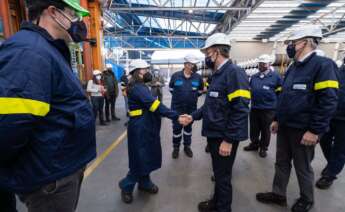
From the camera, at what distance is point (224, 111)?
5.91 feet

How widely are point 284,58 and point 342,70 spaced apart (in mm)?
4741

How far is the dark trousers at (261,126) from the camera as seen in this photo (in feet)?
11.3

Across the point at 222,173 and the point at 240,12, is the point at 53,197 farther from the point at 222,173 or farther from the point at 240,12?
the point at 240,12

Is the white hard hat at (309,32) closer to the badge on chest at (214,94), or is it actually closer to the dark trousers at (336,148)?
the badge on chest at (214,94)

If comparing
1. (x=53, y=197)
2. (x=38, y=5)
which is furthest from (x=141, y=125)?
(x=38, y=5)

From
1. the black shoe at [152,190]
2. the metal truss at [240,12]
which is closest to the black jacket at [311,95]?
the black shoe at [152,190]

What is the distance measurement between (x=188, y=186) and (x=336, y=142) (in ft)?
6.50

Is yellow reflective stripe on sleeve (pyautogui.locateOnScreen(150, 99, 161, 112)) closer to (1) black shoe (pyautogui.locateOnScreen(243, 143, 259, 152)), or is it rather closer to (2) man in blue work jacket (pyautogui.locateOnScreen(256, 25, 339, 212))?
(2) man in blue work jacket (pyautogui.locateOnScreen(256, 25, 339, 212))

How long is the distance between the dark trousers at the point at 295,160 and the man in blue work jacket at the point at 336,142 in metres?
0.80

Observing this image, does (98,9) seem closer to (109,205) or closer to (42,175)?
(109,205)

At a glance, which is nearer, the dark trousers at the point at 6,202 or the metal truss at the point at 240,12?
the dark trousers at the point at 6,202

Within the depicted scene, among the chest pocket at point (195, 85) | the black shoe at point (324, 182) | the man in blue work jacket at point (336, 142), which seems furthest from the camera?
the chest pocket at point (195, 85)

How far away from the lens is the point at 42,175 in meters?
0.94

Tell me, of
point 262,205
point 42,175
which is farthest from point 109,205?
point 262,205
